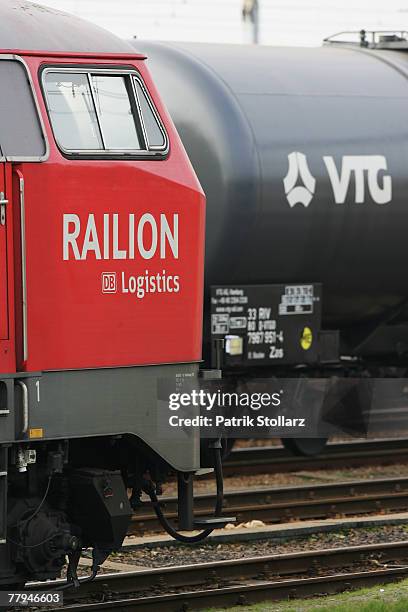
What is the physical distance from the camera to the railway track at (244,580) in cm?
942

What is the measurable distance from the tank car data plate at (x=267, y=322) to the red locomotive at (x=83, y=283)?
4.67 metres

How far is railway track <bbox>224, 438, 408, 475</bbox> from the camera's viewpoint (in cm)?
1524

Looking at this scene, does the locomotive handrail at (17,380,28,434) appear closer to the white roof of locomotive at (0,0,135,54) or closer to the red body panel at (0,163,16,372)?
the red body panel at (0,163,16,372)

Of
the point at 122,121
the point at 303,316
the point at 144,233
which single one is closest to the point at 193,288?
the point at 144,233

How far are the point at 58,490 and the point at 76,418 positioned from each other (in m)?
0.67

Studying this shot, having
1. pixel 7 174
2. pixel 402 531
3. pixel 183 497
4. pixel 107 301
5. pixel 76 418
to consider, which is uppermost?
pixel 7 174

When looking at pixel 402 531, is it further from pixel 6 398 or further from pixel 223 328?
pixel 6 398

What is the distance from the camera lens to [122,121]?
8.45m

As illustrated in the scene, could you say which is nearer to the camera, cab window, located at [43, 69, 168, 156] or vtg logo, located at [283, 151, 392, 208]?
cab window, located at [43, 69, 168, 156]

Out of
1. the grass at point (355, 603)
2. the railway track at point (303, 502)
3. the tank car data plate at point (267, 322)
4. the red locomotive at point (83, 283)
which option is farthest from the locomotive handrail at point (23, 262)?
the tank car data plate at point (267, 322)

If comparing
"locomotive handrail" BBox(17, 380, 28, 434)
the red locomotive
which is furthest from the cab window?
"locomotive handrail" BBox(17, 380, 28, 434)

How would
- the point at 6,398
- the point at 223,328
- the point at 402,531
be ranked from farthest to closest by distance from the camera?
the point at 223,328 → the point at 402,531 → the point at 6,398

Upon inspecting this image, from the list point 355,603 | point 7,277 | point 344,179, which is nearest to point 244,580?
point 355,603

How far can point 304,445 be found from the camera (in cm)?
1551
